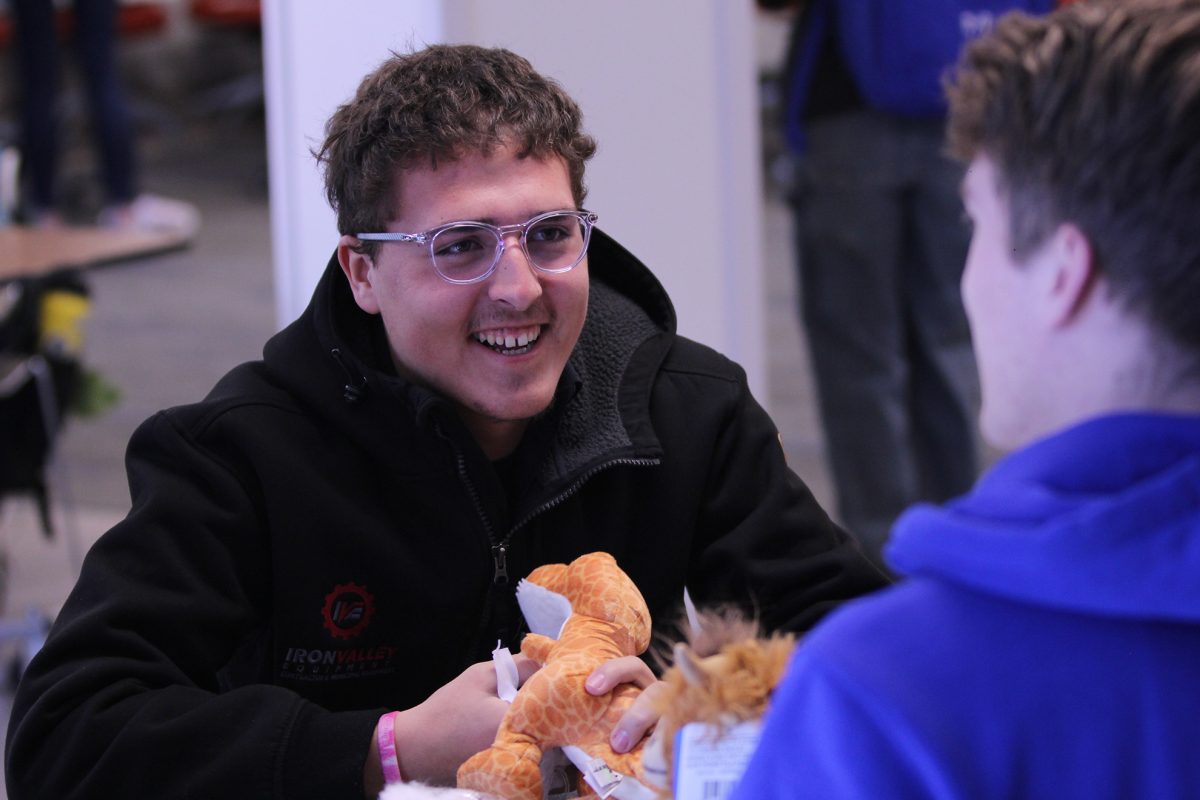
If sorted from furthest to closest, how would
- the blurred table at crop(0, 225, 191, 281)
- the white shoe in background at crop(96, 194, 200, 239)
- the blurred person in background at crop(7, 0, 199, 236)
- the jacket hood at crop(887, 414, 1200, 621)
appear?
the blurred person in background at crop(7, 0, 199, 236) → the white shoe in background at crop(96, 194, 200, 239) → the blurred table at crop(0, 225, 191, 281) → the jacket hood at crop(887, 414, 1200, 621)

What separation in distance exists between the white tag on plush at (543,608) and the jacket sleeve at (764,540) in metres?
0.30

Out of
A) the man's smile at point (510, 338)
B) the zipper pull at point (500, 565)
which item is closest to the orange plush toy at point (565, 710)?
the zipper pull at point (500, 565)

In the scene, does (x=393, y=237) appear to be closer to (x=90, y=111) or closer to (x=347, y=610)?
(x=347, y=610)

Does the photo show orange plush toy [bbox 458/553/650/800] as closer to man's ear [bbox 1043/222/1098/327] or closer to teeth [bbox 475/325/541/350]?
teeth [bbox 475/325/541/350]

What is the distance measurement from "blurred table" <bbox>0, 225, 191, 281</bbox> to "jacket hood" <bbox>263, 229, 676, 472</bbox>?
6.98 feet

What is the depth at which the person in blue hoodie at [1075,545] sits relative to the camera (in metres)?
0.83

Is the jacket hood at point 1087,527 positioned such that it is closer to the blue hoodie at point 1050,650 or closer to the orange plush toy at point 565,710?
the blue hoodie at point 1050,650

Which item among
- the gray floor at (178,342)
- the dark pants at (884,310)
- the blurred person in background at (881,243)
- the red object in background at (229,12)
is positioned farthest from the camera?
the red object in background at (229,12)

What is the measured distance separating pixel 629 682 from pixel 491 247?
0.55 meters

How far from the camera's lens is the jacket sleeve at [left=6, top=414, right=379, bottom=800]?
1485mm

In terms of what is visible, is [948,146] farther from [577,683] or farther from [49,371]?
[49,371]

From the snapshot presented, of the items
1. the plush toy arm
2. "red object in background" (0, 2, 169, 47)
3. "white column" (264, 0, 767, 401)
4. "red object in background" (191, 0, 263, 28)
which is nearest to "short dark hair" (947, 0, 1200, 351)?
the plush toy arm

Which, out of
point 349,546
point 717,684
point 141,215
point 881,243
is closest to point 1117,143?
point 717,684

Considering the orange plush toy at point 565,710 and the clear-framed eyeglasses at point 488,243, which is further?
the clear-framed eyeglasses at point 488,243
